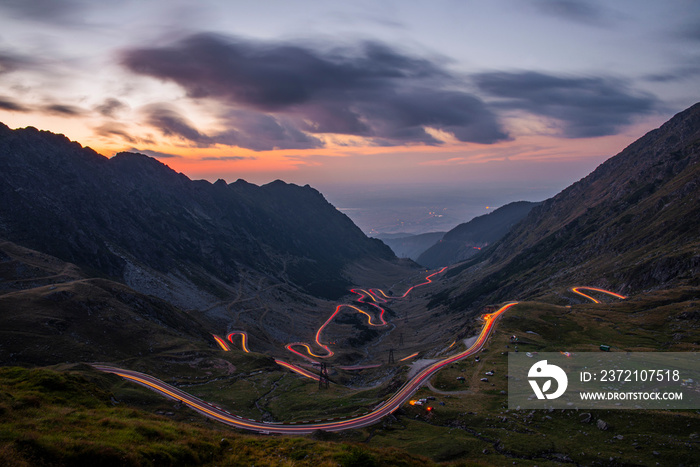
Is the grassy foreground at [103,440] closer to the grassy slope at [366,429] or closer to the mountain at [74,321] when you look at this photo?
the grassy slope at [366,429]

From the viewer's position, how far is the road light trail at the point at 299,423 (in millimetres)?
74188

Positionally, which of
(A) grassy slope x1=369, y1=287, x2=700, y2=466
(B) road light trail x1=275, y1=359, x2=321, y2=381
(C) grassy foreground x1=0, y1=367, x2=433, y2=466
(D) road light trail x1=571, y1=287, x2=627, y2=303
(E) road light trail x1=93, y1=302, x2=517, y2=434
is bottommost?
(B) road light trail x1=275, y1=359, x2=321, y2=381

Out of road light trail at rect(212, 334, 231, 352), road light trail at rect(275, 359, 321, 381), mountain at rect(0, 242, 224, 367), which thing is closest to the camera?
mountain at rect(0, 242, 224, 367)

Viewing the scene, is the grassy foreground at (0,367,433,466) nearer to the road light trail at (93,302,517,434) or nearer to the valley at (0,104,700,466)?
the valley at (0,104,700,466)

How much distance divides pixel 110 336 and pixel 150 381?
32098 mm

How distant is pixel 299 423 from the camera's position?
258 ft

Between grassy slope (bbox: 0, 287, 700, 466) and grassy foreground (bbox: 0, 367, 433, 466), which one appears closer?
grassy foreground (bbox: 0, 367, 433, 466)

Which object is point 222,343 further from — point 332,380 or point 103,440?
point 103,440

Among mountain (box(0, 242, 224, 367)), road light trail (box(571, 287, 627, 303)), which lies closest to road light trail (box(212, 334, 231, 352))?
mountain (box(0, 242, 224, 367))

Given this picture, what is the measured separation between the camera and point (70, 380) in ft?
162

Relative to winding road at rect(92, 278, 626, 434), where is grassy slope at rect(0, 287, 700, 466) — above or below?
above

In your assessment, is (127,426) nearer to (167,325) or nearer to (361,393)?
(361,393)

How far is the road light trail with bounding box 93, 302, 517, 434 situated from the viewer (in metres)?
74.2

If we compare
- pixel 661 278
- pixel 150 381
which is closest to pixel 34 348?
pixel 150 381
